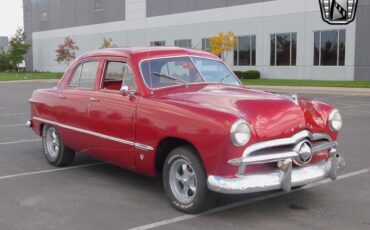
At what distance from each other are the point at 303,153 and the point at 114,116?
2383 mm

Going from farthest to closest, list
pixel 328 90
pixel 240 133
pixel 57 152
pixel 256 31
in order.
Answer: pixel 256 31 → pixel 328 90 → pixel 57 152 → pixel 240 133

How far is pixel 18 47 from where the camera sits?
67500 mm

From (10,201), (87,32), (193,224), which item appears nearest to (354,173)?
(193,224)

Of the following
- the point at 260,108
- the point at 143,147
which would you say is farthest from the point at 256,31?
the point at 260,108

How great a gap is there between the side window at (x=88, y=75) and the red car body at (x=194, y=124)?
0.10 meters

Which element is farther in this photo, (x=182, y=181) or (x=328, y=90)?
(x=328, y=90)

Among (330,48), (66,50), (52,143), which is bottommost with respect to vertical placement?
(52,143)

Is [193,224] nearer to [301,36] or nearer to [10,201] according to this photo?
[10,201]

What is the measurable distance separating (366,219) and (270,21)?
3300cm

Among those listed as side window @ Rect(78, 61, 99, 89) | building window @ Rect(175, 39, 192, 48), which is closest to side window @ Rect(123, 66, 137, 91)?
side window @ Rect(78, 61, 99, 89)

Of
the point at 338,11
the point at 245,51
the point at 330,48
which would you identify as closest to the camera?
the point at 330,48

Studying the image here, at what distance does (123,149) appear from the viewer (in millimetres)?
6031

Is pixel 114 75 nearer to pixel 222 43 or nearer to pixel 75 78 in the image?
pixel 75 78

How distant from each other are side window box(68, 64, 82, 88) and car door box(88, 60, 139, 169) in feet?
2.52
